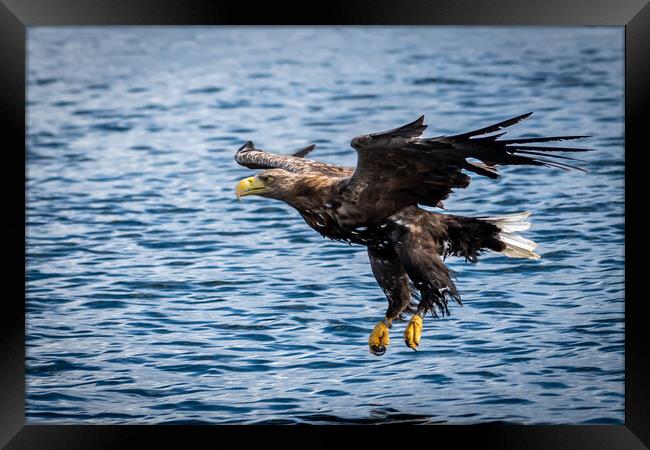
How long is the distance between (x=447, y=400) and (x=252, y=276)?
6.77 feet

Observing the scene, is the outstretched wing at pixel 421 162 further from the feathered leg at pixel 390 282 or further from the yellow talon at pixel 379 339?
the yellow talon at pixel 379 339

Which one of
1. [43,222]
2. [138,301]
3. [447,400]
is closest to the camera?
[447,400]

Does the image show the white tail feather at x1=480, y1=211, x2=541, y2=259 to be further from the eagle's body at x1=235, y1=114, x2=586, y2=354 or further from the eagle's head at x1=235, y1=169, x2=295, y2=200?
the eagle's head at x1=235, y1=169, x2=295, y2=200

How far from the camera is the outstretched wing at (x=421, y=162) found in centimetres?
752

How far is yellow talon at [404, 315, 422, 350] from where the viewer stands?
8133mm

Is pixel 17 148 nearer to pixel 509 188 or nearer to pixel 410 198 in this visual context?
pixel 410 198

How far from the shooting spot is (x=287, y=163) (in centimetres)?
863

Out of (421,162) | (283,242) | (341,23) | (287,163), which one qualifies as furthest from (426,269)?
(283,242)

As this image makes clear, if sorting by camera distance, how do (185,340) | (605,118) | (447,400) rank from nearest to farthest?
(447,400)
(185,340)
(605,118)

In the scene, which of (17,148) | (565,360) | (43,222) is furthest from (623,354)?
(43,222)

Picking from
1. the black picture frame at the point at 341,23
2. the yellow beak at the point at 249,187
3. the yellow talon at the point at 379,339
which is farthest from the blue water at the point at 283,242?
the yellow beak at the point at 249,187

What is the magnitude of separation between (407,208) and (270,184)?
2.39 ft

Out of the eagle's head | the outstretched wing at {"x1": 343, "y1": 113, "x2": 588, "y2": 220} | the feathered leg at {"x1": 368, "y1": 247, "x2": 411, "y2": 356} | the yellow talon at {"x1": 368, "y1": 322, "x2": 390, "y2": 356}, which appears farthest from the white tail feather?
the eagle's head

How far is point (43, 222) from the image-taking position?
10711 millimetres
